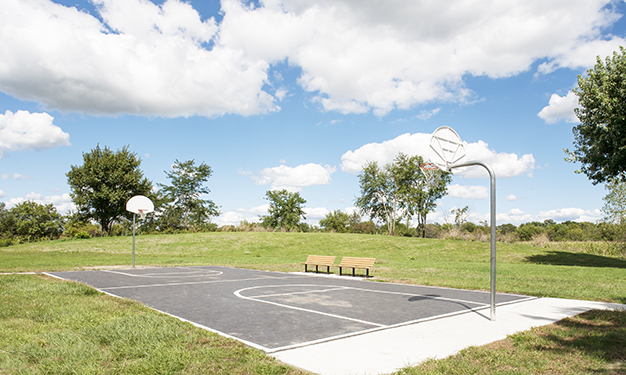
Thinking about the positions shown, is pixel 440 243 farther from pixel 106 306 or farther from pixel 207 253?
pixel 106 306

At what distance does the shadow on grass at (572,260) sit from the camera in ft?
79.8

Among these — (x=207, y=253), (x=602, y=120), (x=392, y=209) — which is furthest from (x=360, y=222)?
(x=602, y=120)

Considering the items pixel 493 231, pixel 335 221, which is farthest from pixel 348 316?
pixel 335 221

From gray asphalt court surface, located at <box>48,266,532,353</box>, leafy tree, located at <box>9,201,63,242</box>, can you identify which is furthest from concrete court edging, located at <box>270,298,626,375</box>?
leafy tree, located at <box>9,201,63,242</box>

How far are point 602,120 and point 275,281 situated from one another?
56.8 feet

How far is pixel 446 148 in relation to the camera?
8180 millimetres

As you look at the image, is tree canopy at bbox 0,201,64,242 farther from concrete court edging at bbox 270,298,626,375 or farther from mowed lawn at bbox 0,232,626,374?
concrete court edging at bbox 270,298,626,375

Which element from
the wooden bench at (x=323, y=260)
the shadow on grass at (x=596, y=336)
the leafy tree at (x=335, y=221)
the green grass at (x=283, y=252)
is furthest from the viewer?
the leafy tree at (x=335, y=221)

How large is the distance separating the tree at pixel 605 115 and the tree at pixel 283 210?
47.6 meters

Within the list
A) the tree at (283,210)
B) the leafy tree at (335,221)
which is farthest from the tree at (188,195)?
the leafy tree at (335,221)

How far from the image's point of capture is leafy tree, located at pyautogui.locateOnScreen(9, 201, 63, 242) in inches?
2034

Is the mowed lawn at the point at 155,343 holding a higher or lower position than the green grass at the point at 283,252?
higher

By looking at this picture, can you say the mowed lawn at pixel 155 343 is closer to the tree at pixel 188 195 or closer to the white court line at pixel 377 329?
the white court line at pixel 377 329

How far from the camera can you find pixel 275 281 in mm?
13391
